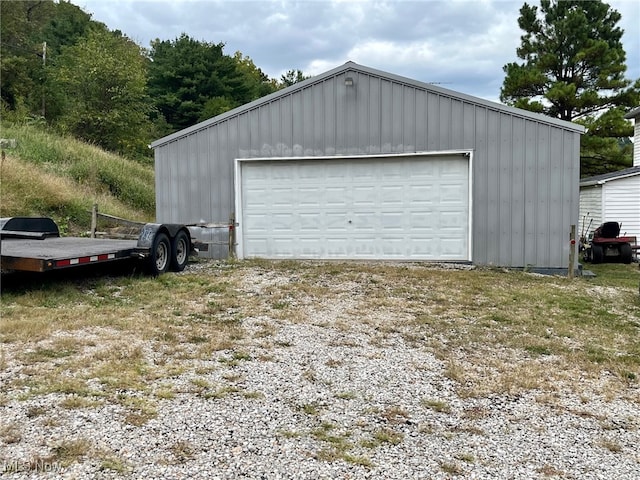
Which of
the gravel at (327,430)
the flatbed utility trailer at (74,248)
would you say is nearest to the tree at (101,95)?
the flatbed utility trailer at (74,248)

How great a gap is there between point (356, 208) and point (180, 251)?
3594 mm

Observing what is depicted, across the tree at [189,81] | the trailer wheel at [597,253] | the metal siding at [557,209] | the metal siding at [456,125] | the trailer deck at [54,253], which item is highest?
the tree at [189,81]

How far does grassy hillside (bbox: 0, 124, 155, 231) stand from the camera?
12094 mm

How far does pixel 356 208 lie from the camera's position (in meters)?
10.4

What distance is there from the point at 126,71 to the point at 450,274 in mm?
17701

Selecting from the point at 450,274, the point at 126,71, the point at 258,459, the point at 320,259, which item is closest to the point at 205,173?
the point at 320,259

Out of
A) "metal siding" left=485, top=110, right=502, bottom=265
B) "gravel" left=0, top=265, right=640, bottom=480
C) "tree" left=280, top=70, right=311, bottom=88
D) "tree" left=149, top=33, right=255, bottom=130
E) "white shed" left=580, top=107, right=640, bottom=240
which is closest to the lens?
"gravel" left=0, top=265, right=640, bottom=480

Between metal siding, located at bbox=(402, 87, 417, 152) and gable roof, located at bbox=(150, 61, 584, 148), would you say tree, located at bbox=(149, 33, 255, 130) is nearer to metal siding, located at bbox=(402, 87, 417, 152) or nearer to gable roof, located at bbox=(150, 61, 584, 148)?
gable roof, located at bbox=(150, 61, 584, 148)

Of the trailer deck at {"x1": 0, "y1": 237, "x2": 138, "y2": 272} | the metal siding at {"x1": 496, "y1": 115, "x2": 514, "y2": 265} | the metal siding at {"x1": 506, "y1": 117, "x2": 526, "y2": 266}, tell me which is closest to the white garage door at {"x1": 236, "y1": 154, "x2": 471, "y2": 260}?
the metal siding at {"x1": 496, "y1": 115, "x2": 514, "y2": 265}

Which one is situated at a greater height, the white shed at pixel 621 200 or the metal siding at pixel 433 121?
the metal siding at pixel 433 121

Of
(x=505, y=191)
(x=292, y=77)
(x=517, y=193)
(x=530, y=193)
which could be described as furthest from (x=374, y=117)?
(x=292, y=77)

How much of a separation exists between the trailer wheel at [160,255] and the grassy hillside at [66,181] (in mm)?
4850

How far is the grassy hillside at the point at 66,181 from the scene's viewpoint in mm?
12094

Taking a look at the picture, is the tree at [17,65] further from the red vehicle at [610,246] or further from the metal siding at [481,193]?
the red vehicle at [610,246]
